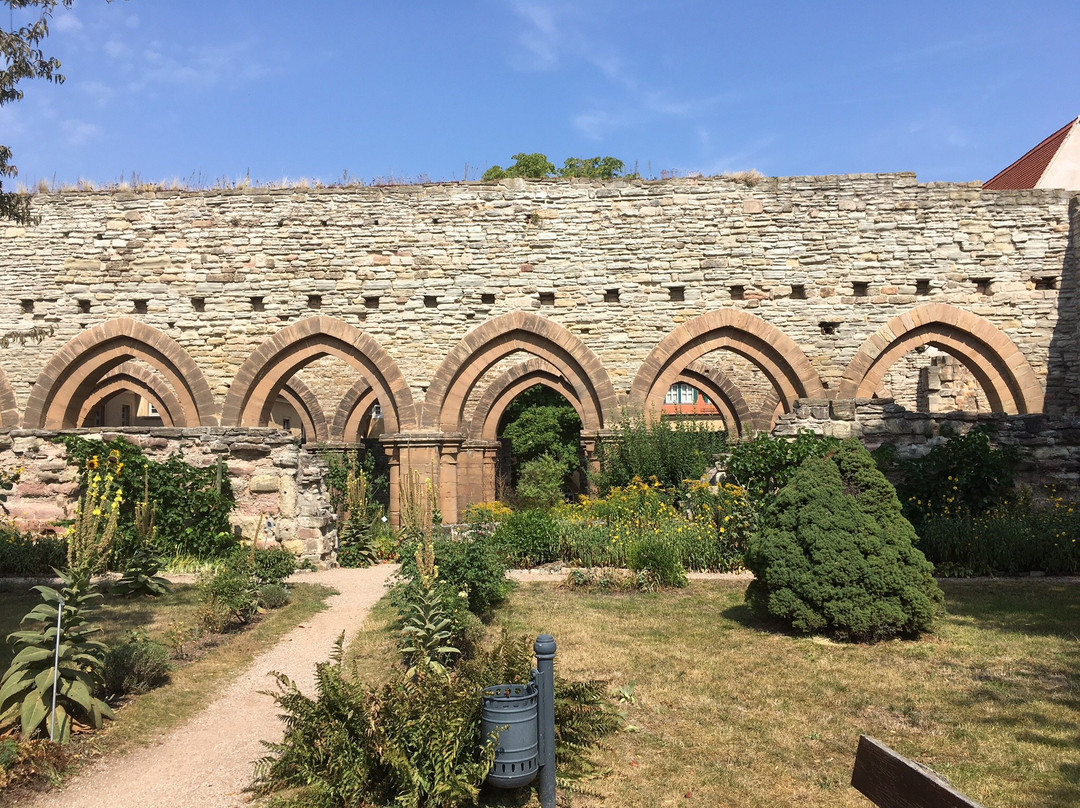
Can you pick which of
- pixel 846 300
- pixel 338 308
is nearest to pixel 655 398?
pixel 846 300

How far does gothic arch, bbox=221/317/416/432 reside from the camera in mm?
14688

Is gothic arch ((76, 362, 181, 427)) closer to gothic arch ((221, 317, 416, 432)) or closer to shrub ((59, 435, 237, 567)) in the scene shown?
gothic arch ((221, 317, 416, 432))

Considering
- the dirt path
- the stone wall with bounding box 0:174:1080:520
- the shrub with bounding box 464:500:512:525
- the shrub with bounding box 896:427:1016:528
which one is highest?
the stone wall with bounding box 0:174:1080:520

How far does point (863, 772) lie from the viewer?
88.0 inches

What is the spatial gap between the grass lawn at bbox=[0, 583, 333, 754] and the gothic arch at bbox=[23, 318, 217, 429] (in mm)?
7480

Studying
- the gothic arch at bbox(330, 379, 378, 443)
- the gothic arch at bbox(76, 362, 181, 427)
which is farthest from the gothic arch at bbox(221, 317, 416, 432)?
the gothic arch at bbox(330, 379, 378, 443)

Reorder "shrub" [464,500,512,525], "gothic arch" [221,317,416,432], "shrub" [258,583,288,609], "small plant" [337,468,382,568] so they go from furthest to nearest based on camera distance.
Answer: "gothic arch" [221,317,416,432] < "shrub" [464,500,512,525] < "small plant" [337,468,382,568] < "shrub" [258,583,288,609]

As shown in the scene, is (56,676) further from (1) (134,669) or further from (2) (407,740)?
(2) (407,740)

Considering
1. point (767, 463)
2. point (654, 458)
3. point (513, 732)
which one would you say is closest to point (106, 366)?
point (654, 458)

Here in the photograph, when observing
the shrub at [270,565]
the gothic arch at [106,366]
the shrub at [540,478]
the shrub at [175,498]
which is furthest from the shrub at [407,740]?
the shrub at [540,478]

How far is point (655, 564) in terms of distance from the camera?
27.8ft

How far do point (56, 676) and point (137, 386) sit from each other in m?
17.7

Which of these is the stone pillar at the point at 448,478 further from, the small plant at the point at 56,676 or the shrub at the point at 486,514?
the small plant at the point at 56,676

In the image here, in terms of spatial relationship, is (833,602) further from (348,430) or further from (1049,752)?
(348,430)
